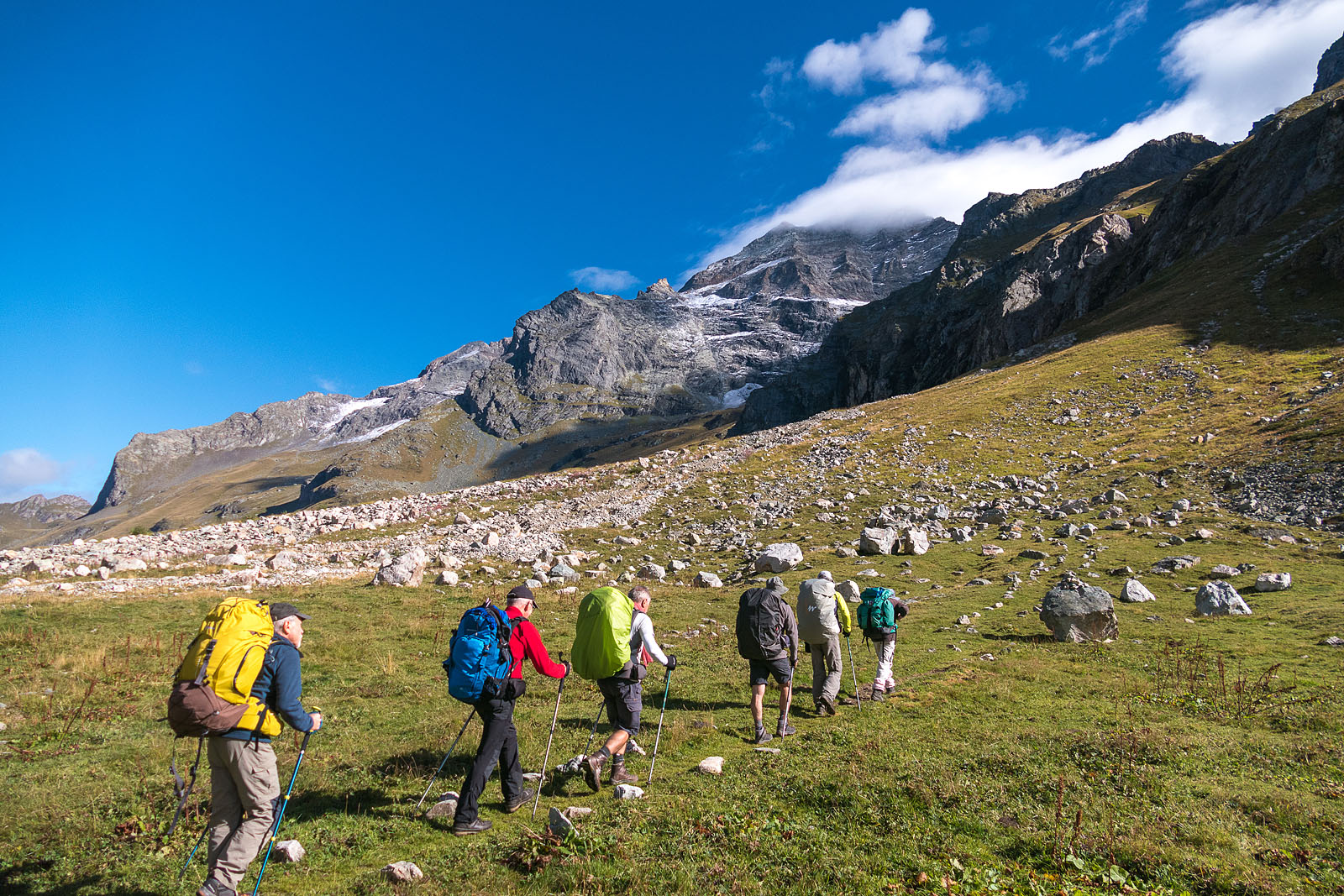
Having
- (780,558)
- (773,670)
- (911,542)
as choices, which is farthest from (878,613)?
(911,542)

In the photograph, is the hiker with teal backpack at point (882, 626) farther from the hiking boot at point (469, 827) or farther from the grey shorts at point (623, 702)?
the hiking boot at point (469, 827)

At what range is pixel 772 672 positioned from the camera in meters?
11.8

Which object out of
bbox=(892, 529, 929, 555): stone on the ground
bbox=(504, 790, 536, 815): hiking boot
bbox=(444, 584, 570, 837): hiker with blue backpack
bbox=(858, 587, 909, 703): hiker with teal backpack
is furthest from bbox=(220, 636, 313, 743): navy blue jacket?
bbox=(892, 529, 929, 555): stone on the ground

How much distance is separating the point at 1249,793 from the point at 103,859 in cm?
1480

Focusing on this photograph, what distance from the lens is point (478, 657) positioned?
8242 mm

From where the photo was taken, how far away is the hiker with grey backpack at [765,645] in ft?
38.2

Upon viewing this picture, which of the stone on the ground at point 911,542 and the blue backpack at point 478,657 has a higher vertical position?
the blue backpack at point 478,657

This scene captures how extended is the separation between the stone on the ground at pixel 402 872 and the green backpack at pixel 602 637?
3.30 metres

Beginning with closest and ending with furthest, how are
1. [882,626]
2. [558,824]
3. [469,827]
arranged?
1. [558,824]
2. [469,827]
3. [882,626]

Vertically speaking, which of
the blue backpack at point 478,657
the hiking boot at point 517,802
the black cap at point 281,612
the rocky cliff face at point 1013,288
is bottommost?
the hiking boot at point 517,802

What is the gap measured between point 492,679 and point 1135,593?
22.7 meters

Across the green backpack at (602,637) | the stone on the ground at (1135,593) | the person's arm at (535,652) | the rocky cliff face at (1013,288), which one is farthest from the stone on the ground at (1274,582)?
the rocky cliff face at (1013,288)

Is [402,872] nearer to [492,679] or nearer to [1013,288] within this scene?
[492,679]

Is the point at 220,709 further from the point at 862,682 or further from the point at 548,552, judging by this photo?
the point at 548,552
